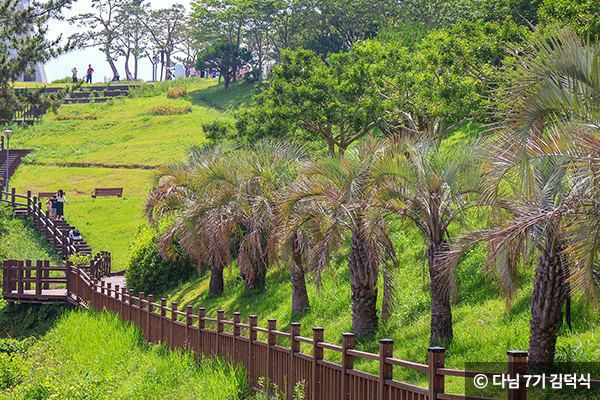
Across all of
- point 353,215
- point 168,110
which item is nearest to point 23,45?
point 353,215

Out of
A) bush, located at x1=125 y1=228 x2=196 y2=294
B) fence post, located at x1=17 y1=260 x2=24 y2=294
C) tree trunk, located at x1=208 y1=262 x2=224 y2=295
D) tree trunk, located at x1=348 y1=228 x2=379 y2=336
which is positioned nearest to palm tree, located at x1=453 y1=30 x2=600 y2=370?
tree trunk, located at x1=348 y1=228 x2=379 y2=336

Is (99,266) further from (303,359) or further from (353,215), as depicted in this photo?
(303,359)

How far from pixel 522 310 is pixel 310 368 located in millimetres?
5462

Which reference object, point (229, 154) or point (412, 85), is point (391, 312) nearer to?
point (229, 154)

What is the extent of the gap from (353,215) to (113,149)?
45270mm

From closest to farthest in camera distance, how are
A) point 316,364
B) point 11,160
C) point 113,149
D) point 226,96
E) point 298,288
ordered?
point 316,364 → point 298,288 → point 11,160 → point 113,149 → point 226,96

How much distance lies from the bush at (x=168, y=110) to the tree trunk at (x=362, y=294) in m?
56.4

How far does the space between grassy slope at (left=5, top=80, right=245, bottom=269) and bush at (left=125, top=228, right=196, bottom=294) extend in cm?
601

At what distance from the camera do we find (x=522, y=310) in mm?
12617

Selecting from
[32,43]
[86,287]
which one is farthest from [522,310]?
[32,43]

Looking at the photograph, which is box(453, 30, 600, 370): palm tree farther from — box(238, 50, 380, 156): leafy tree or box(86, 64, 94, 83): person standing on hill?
box(86, 64, 94, 83): person standing on hill

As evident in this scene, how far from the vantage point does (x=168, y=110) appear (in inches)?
2694

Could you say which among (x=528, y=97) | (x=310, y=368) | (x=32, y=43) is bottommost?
(x=310, y=368)

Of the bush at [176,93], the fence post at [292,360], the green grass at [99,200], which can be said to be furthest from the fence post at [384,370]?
the bush at [176,93]
